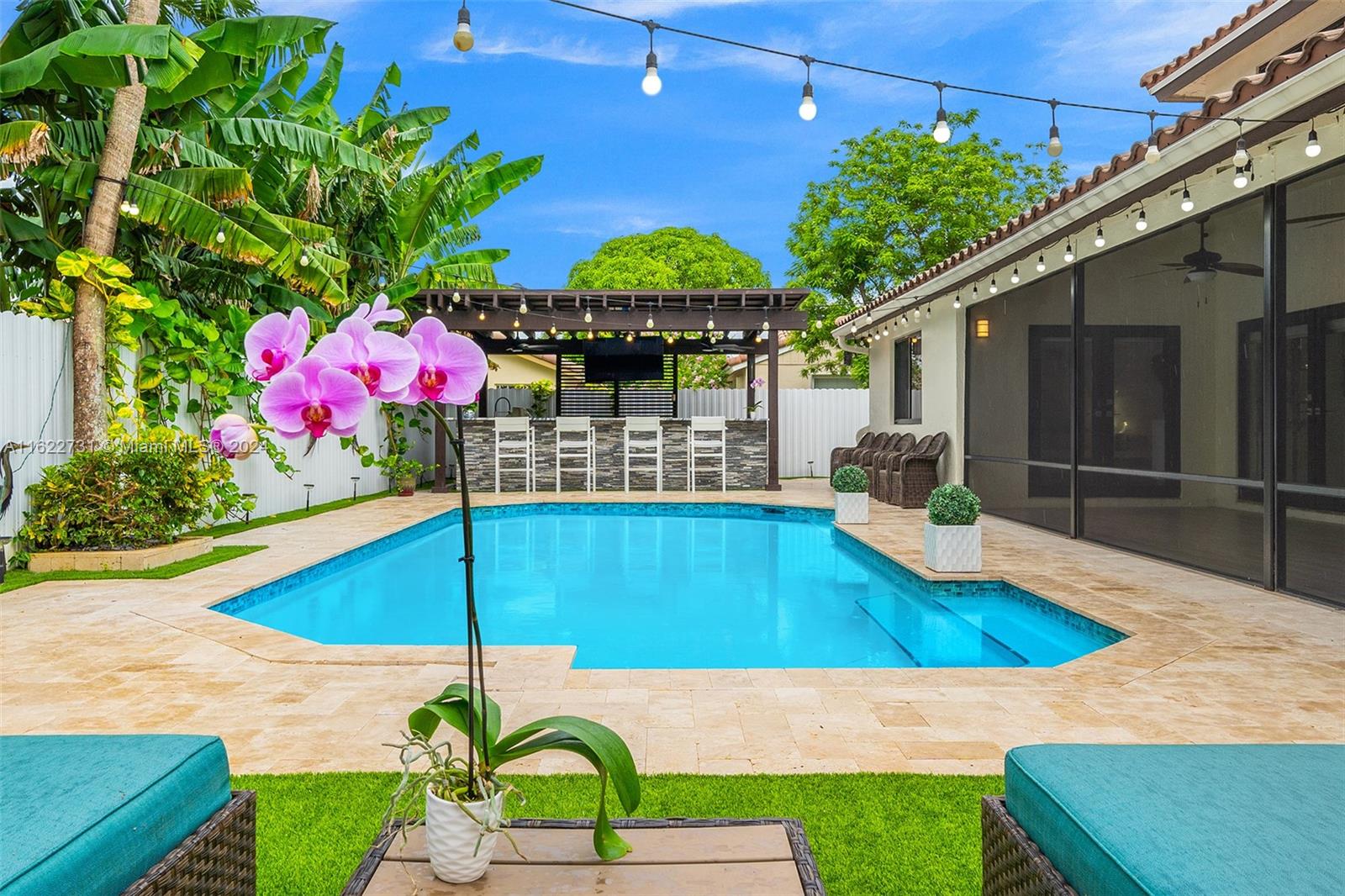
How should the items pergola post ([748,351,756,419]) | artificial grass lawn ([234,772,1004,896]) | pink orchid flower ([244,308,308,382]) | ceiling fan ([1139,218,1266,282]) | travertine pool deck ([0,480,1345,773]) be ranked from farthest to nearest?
pergola post ([748,351,756,419]) < ceiling fan ([1139,218,1266,282]) < travertine pool deck ([0,480,1345,773]) < artificial grass lawn ([234,772,1004,896]) < pink orchid flower ([244,308,308,382])

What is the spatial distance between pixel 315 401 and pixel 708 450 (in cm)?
1265

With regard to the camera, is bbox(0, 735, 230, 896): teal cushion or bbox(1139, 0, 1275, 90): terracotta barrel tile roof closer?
bbox(0, 735, 230, 896): teal cushion

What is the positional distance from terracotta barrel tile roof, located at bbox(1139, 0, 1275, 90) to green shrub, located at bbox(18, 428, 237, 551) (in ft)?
32.3

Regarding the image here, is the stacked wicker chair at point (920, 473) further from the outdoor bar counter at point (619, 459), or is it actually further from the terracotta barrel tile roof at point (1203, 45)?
the terracotta barrel tile roof at point (1203, 45)

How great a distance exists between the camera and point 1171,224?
6402 mm

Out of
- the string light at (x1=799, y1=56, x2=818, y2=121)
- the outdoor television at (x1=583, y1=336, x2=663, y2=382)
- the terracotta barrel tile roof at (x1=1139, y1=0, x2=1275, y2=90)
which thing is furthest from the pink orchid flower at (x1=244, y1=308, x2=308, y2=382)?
the outdoor television at (x1=583, y1=336, x2=663, y2=382)

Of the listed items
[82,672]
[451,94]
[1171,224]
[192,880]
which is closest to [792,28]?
[1171,224]

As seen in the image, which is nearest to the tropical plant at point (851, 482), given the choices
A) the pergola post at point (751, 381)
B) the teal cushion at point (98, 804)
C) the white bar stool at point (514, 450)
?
the pergola post at point (751, 381)

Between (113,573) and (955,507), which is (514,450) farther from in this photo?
(955,507)

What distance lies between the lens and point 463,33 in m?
4.06

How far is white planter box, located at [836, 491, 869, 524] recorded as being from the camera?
914cm

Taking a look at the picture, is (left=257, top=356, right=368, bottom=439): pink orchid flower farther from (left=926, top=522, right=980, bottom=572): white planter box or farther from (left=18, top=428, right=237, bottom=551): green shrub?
(left=18, top=428, right=237, bottom=551): green shrub

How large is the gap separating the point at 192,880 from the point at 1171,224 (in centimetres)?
738

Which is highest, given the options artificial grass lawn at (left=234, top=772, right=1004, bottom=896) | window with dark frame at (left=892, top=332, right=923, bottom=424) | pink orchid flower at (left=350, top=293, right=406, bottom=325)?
window with dark frame at (left=892, top=332, right=923, bottom=424)
